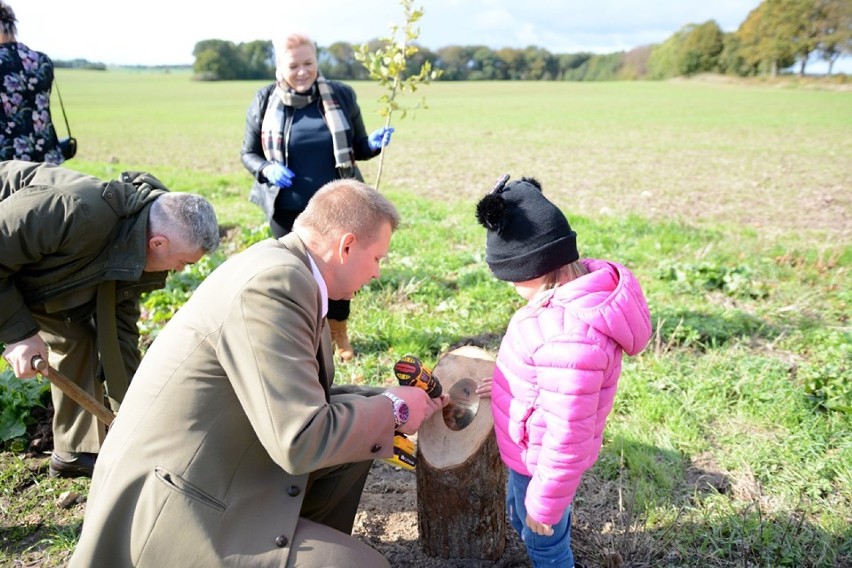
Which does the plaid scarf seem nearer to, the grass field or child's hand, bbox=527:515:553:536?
the grass field

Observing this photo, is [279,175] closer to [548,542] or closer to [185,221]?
[185,221]

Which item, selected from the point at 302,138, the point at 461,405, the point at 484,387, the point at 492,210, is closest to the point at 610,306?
the point at 492,210

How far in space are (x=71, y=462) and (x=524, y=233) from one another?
2608 millimetres

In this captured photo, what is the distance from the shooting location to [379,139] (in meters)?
4.25

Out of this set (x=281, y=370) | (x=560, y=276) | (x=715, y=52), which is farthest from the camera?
(x=715, y=52)

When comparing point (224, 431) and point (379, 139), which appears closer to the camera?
point (224, 431)

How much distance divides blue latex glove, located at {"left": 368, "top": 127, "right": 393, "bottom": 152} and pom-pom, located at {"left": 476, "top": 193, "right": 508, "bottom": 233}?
2.30 metres

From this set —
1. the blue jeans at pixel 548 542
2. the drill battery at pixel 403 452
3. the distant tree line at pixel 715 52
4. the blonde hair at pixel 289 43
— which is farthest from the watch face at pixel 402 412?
the distant tree line at pixel 715 52

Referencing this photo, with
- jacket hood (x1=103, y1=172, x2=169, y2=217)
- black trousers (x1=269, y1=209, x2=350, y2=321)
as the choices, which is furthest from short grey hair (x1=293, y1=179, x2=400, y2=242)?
black trousers (x1=269, y1=209, x2=350, y2=321)

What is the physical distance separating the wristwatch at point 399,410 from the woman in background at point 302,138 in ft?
6.56

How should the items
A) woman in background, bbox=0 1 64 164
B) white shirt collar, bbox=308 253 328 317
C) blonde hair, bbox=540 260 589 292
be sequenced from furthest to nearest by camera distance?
woman in background, bbox=0 1 64 164, blonde hair, bbox=540 260 589 292, white shirt collar, bbox=308 253 328 317

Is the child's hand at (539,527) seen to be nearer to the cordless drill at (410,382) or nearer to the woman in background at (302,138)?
the cordless drill at (410,382)

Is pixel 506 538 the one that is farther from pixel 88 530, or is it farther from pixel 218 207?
pixel 218 207

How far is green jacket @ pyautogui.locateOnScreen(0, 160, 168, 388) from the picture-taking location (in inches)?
98.9
